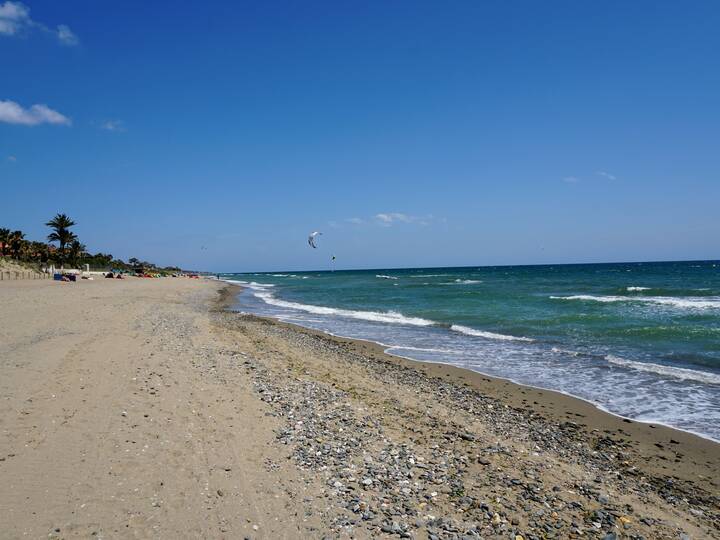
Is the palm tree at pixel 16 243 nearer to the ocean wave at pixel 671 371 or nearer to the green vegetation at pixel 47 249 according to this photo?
the green vegetation at pixel 47 249

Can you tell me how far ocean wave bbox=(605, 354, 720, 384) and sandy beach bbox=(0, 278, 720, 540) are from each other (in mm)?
4562

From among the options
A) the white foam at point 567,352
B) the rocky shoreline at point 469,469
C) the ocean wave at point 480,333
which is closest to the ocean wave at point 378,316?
the ocean wave at point 480,333

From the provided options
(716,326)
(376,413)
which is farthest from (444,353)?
(716,326)

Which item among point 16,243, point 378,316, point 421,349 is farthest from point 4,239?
point 421,349

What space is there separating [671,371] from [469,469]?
1022 cm

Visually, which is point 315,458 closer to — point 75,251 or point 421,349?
point 421,349

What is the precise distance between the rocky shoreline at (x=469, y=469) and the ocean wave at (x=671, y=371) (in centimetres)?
502

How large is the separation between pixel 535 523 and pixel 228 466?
378 centimetres

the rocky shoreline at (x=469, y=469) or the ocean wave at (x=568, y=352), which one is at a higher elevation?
the rocky shoreline at (x=469, y=469)

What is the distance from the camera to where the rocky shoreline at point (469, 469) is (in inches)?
188

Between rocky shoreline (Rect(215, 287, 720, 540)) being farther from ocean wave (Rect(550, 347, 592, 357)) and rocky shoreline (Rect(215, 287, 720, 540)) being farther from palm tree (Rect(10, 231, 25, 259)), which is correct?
palm tree (Rect(10, 231, 25, 259))

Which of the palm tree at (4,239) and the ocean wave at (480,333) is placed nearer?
the ocean wave at (480,333)

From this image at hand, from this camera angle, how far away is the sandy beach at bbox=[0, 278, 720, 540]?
462 centimetres

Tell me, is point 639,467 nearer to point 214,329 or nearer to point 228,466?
point 228,466
